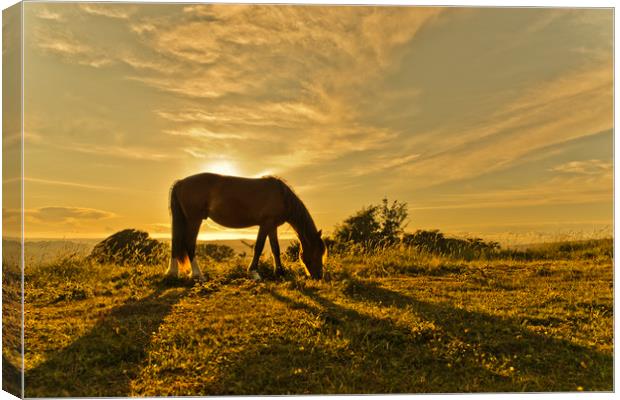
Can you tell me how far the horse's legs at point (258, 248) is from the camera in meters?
9.27

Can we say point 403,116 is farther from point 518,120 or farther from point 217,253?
point 217,253

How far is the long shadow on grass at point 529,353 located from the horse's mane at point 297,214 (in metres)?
3.10

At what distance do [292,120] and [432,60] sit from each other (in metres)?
2.23

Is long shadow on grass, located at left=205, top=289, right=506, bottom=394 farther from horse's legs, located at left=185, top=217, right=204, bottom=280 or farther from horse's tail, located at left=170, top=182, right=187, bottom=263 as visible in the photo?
horse's tail, located at left=170, top=182, right=187, bottom=263

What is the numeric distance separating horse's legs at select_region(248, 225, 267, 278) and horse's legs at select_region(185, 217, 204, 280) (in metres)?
0.90

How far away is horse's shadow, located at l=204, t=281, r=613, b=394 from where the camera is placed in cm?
541

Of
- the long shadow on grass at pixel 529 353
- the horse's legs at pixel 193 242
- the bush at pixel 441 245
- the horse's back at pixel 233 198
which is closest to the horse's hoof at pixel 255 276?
the horse's legs at pixel 193 242

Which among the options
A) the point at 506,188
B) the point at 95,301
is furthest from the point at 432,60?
the point at 95,301

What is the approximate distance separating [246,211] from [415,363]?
4839mm

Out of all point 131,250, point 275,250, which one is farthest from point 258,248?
point 131,250

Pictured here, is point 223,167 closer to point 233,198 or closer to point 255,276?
point 233,198

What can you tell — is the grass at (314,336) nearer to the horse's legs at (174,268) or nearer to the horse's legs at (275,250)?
the horse's legs at (174,268)

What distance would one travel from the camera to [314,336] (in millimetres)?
6082

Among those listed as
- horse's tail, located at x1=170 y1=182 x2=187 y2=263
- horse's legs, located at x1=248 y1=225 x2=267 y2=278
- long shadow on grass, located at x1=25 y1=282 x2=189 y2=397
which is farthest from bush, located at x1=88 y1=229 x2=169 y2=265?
long shadow on grass, located at x1=25 y1=282 x2=189 y2=397
